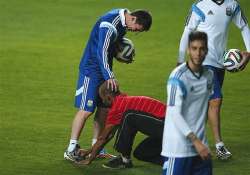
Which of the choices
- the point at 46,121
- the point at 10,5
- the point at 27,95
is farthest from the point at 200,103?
the point at 10,5

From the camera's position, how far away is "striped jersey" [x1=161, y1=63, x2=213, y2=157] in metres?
8.12

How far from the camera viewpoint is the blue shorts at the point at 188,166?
8344mm

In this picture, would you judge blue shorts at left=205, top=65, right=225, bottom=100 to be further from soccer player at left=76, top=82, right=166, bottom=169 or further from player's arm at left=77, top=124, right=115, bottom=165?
player's arm at left=77, top=124, right=115, bottom=165

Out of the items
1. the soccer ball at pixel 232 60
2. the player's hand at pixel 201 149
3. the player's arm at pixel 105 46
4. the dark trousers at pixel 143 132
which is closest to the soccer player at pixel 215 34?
the soccer ball at pixel 232 60

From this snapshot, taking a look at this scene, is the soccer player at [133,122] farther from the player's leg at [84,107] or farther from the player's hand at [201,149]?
the player's hand at [201,149]

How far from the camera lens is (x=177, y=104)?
318 inches

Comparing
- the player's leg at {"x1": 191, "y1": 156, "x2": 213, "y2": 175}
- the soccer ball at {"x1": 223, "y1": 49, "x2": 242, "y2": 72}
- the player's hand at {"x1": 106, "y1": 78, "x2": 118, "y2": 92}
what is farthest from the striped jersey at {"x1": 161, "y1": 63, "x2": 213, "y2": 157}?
the soccer ball at {"x1": 223, "y1": 49, "x2": 242, "y2": 72}

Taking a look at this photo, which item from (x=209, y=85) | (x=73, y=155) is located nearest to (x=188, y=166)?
(x=209, y=85)

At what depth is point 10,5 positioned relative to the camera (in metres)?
23.9

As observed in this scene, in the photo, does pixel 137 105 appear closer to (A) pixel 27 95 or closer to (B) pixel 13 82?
(A) pixel 27 95

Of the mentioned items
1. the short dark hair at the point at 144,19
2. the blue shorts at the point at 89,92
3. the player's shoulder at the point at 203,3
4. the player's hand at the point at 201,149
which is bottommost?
the player's hand at the point at 201,149

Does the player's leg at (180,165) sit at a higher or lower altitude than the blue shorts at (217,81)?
lower

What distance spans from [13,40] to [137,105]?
9.74 meters

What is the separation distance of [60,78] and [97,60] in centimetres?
535
